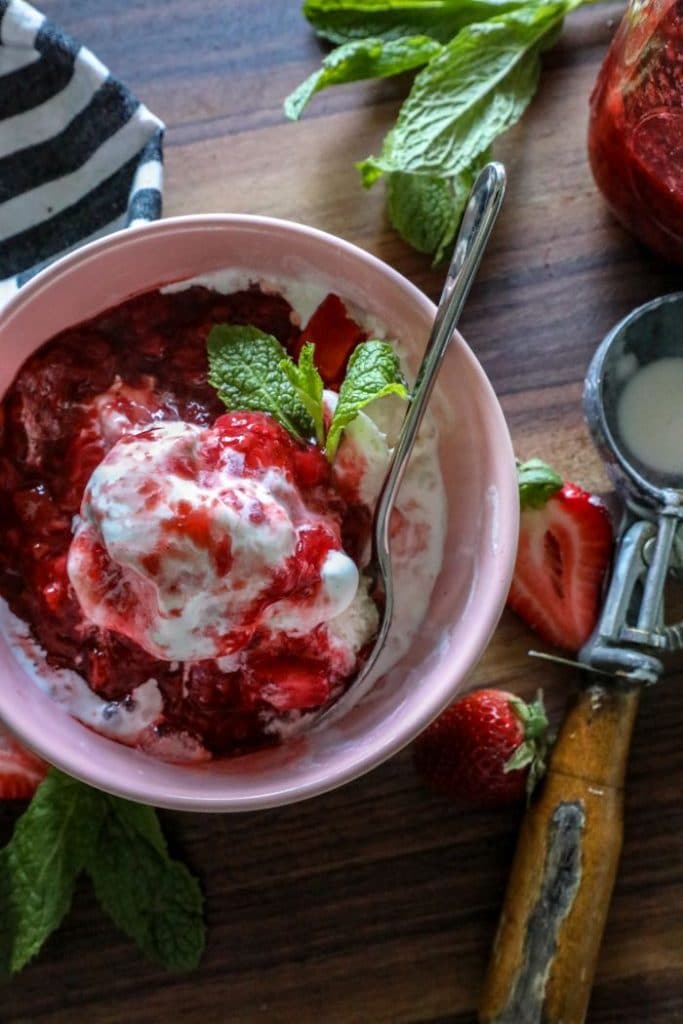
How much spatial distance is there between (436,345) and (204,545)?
1.03 feet

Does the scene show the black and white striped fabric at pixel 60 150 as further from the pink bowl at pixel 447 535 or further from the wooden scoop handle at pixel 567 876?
the wooden scoop handle at pixel 567 876

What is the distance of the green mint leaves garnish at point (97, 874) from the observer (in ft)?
4.36

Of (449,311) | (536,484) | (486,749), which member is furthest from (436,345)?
(486,749)

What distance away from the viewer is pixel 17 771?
1.36 metres

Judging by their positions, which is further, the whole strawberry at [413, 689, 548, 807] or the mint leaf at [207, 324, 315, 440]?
the whole strawberry at [413, 689, 548, 807]

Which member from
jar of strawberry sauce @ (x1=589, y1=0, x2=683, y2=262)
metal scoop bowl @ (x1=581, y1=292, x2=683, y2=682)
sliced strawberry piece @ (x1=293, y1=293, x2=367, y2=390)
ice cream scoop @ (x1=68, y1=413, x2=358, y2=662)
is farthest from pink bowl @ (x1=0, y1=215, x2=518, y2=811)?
jar of strawberry sauce @ (x1=589, y1=0, x2=683, y2=262)

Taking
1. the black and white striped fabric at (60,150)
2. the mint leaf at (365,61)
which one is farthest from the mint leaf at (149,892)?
the mint leaf at (365,61)

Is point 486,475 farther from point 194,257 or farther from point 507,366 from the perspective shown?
point 194,257

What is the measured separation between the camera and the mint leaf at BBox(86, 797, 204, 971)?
1.34 metres

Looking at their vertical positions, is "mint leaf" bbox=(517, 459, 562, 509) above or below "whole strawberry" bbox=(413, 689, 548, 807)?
above

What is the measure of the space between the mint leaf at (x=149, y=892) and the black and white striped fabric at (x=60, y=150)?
0.69 metres

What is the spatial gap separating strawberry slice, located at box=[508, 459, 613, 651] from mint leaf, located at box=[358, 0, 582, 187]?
404 millimetres

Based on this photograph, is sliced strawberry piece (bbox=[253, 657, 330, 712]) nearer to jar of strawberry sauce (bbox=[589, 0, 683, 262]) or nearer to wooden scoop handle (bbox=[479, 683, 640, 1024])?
wooden scoop handle (bbox=[479, 683, 640, 1024])

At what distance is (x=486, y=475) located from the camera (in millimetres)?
1193
